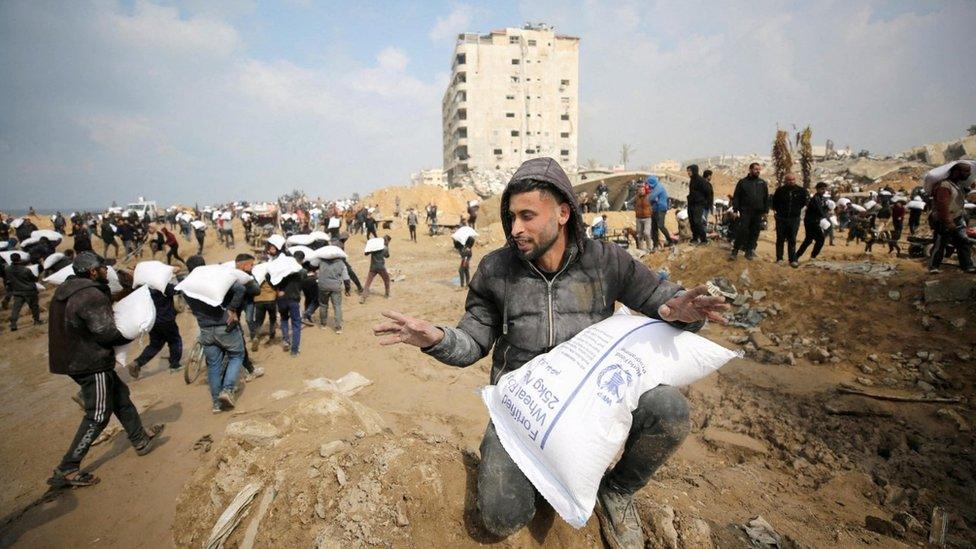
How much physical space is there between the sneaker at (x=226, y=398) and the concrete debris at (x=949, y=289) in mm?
9355

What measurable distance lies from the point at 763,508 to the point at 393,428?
3.30 metres

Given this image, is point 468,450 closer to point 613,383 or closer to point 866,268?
point 613,383

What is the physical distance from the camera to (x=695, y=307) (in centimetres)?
184

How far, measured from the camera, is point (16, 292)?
9.32 meters

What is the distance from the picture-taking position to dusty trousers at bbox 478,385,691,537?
1.86 meters

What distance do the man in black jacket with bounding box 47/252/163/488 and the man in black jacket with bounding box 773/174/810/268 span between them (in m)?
9.70

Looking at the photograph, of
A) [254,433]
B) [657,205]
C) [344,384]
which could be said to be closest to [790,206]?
[657,205]

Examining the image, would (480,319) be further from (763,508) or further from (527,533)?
(763,508)

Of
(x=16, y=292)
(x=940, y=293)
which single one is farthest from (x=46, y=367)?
(x=940, y=293)

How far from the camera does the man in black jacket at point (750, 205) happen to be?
7.38m

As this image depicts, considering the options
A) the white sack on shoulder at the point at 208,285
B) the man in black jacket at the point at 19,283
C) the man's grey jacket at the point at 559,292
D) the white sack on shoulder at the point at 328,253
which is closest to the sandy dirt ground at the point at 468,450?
the man's grey jacket at the point at 559,292

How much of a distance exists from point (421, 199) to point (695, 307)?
123 ft

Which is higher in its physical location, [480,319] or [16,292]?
[480,319]

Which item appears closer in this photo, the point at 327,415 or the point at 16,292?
the point at 327,415
